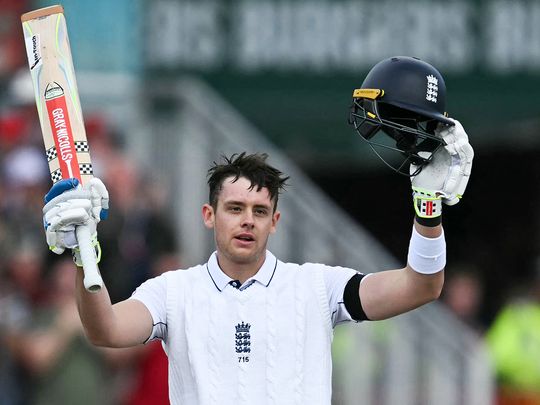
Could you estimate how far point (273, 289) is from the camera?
5.67m

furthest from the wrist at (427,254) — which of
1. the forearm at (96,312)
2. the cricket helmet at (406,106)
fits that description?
the forearm at (96,312)

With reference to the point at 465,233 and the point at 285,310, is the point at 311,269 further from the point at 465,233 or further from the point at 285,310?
the point at 465,233

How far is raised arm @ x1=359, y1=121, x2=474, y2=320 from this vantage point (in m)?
5.37

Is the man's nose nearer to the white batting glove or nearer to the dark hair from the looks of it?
the dark hair

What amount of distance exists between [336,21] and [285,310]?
8.88 meters

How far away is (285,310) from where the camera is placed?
5.62 meters

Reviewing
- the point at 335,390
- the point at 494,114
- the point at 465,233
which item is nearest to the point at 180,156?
the point at 335,390

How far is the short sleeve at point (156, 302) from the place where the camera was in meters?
5.59

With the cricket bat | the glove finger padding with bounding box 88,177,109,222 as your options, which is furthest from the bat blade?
the glove finger padding with bounding box 88,177,109,222

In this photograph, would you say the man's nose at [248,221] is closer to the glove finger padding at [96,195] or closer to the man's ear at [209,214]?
the man's ear at [209,214]

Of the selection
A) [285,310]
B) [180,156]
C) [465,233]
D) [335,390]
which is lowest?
[465,233]

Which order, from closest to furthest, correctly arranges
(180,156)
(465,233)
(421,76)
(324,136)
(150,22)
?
1. (421,76)
2. (180,156)
3. (150,22)
4. (324,136)
5. (465,233)

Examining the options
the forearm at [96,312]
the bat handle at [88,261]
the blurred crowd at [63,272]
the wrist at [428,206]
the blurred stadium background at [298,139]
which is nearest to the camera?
the bat handle at [88,261]

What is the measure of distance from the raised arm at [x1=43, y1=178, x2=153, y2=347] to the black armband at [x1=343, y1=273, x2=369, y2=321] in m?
0.79
